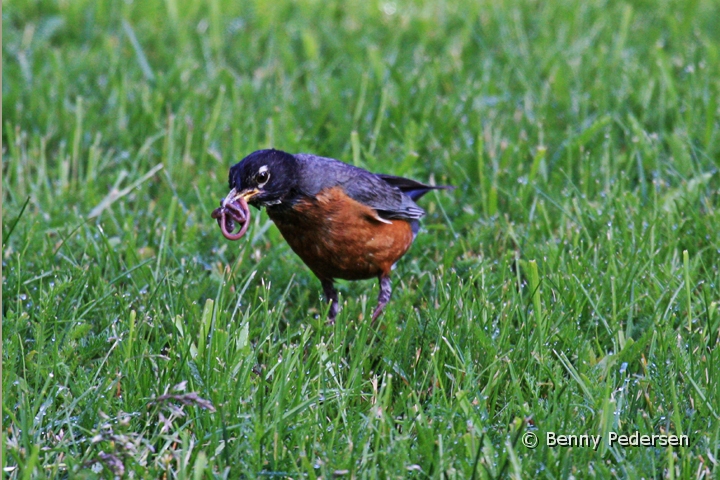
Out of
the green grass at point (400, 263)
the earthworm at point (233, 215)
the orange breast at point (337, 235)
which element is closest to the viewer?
the green grass at point (400, 263)

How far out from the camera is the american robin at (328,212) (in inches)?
146

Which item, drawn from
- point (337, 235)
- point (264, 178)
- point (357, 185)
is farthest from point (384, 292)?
point (264, 178)

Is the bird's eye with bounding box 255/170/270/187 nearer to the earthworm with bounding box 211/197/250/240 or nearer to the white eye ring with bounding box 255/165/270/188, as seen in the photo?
the white eye ring with bounding box 255/165/270/188

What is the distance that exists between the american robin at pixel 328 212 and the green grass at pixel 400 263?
0.65 feet

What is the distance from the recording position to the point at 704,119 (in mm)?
5574

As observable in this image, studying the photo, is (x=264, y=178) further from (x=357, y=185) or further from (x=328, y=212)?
(x=357, y=185)

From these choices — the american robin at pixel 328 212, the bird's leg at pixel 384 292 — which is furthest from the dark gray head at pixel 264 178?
the bird's leg at pixel 384 292

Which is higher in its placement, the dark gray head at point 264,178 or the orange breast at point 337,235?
the dark gray head at point 264,178

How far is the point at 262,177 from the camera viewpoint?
370cm

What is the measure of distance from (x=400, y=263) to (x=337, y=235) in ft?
2.31

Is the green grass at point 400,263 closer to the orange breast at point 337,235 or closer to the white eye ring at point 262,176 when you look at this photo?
the orange breast at point 337,235

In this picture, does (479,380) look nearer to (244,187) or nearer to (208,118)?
(244,187)

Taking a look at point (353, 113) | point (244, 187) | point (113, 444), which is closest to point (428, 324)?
point (244, 187)

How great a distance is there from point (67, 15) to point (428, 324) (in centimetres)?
491
